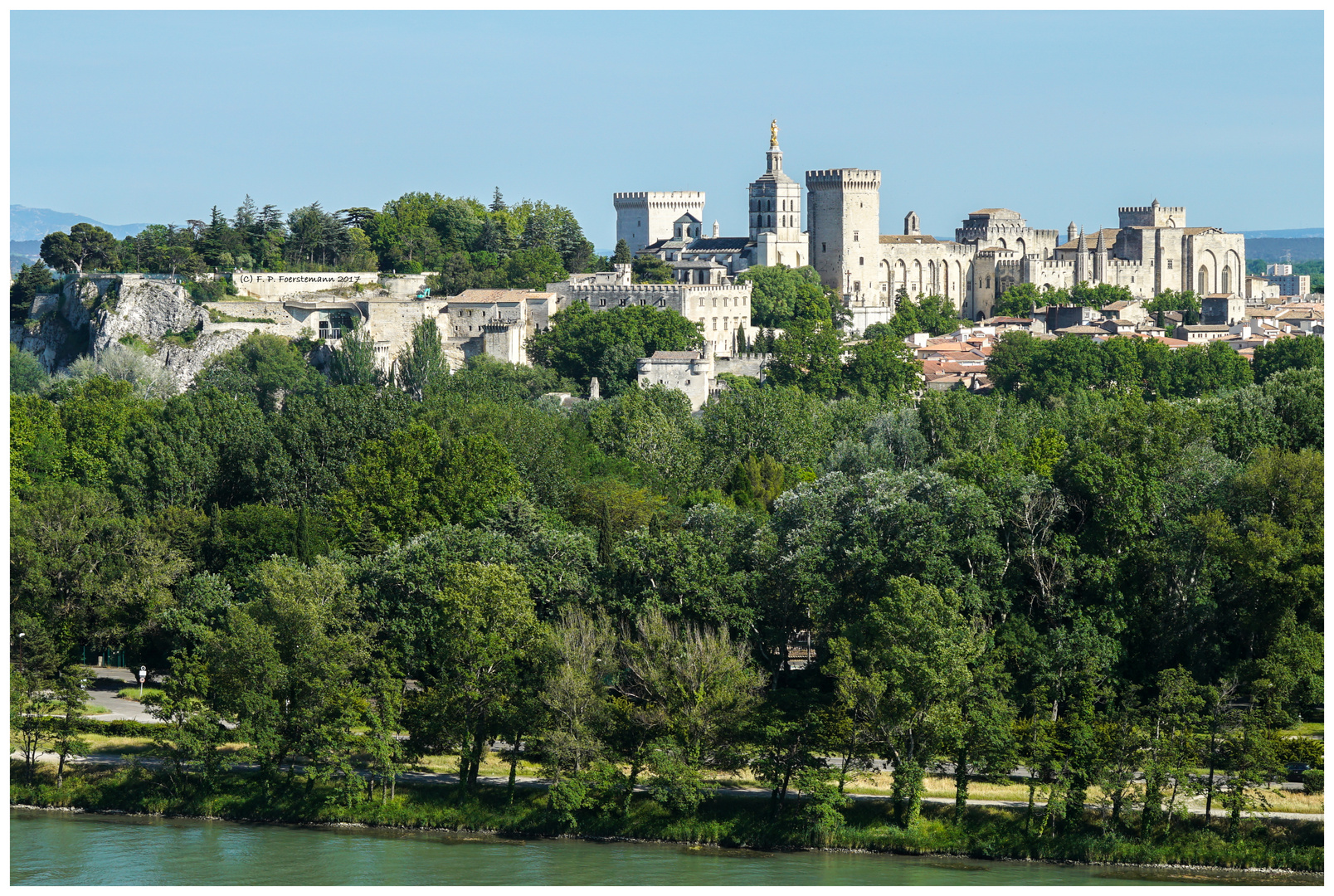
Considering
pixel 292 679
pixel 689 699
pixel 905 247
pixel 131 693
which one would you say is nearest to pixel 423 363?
pixel 131 693

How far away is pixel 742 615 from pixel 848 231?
57.0 m

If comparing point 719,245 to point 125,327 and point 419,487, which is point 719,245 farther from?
point 419,487

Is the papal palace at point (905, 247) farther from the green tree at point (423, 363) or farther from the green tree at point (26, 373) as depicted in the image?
the green tree at point (26, 373)

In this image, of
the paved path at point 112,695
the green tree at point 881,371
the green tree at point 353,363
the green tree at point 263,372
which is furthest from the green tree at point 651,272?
the paved path at point 112,695

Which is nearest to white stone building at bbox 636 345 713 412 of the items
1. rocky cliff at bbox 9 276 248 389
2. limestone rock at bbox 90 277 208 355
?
rocky cliff at bbox 9 276 248 389

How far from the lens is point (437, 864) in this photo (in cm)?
2175

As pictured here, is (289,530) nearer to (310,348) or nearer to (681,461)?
(681,461)

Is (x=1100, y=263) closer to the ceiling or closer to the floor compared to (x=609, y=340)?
closer to the ceiling

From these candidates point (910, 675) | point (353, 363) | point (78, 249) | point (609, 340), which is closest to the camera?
point (910, 675)

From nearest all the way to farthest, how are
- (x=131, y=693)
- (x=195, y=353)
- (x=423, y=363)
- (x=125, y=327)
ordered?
(x=131, y=693) → (x=423, y=363) → (x=195, y=353) → (x=125, y=327)

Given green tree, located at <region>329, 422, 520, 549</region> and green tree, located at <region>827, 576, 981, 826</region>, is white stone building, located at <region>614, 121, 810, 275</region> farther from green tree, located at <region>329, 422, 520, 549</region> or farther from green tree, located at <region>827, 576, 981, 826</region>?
green tree, located at <region>827, 576, 981, 826</region>

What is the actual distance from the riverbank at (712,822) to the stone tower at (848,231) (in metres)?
58.7

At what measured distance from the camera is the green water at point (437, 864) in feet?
68.7

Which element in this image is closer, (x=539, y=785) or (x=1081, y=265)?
(x=539, y=785)
